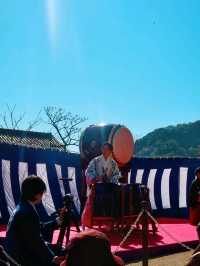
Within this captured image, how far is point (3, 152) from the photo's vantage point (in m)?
10.2

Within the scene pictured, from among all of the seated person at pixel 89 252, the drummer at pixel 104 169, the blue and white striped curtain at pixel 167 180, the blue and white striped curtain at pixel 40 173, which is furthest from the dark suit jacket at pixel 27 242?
the blue and white striped curtain at pixel 167 180

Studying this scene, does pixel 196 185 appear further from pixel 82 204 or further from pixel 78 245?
pixel 78 245

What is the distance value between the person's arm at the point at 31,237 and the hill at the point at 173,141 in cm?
9679

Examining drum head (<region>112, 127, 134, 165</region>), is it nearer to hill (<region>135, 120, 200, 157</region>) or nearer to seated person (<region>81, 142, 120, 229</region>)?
seated person (<region>81, 142, 120, 229</region>)

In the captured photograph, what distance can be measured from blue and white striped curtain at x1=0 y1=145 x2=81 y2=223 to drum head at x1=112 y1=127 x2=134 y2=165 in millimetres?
1254

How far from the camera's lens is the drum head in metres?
11.1

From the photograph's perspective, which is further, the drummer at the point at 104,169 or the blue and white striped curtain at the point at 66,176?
the blue and white striped curtain at the point at 66,176

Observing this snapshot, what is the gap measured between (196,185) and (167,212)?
241 inches

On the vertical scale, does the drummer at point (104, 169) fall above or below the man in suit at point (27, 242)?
above

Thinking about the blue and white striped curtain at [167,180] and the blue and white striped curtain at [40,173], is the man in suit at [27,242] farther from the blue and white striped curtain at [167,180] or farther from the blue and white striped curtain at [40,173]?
the blue and white striped curtain at [167,180]

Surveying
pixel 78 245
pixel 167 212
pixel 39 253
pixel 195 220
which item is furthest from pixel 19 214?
pixel 167 212

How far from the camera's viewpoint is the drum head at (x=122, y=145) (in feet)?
36.5

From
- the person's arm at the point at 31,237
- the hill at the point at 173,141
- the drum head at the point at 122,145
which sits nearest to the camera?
the person's arm at the point at 31,237

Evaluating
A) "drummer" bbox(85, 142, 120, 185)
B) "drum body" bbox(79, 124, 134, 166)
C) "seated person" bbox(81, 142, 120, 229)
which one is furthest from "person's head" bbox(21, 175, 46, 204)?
"drum body" bbox(79, 124, 134, 166)
